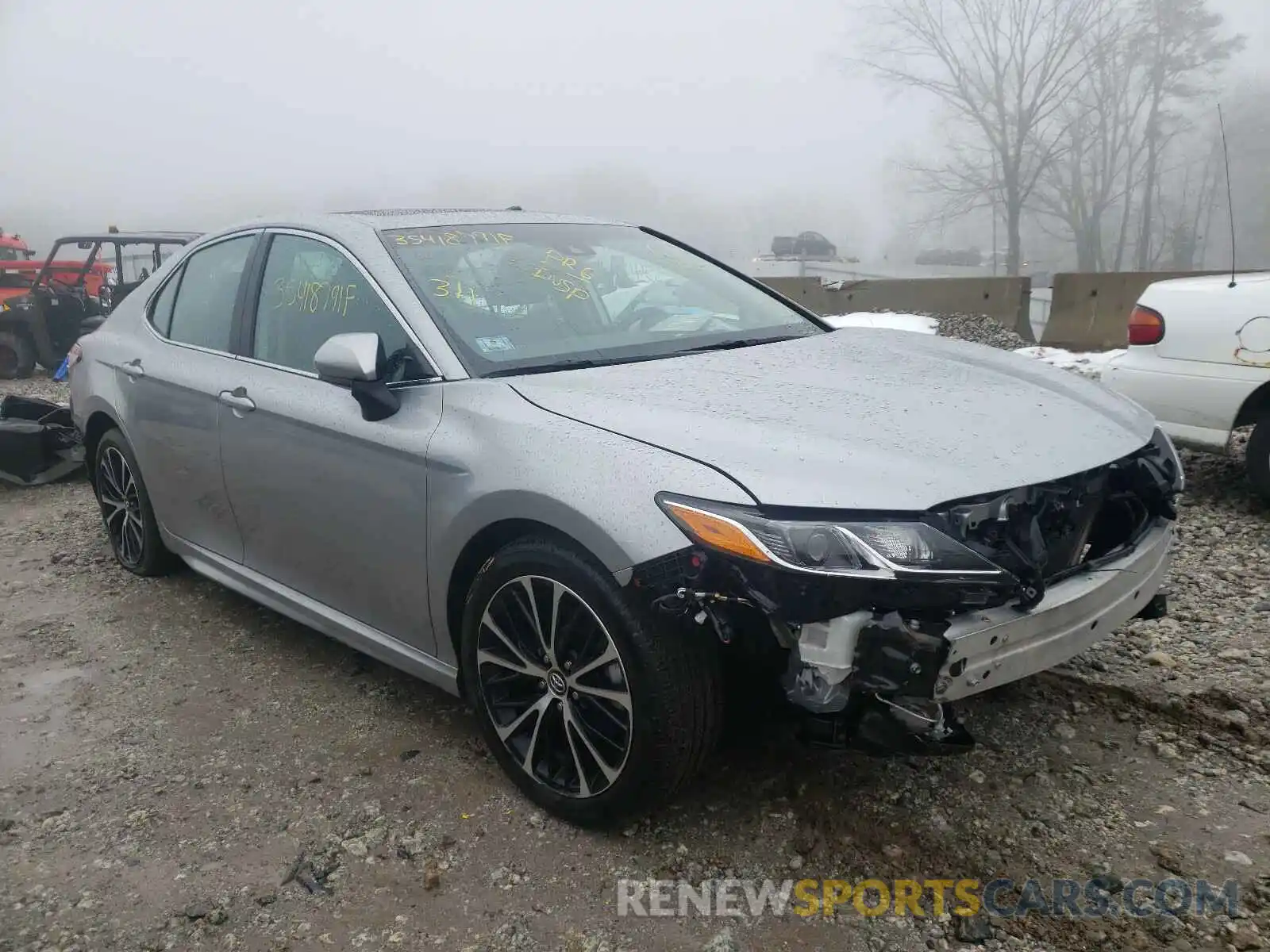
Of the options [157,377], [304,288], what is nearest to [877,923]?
[304,288]

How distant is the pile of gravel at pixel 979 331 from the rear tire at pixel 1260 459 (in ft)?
16.3

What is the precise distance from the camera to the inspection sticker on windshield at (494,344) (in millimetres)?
2955

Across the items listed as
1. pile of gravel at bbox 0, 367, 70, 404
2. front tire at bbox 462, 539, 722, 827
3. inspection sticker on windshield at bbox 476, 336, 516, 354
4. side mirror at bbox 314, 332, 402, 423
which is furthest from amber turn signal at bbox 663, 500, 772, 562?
pile of gravel at bbox 0, 367, 70, 404

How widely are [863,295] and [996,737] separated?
974 cm

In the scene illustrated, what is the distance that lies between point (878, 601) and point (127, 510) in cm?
388

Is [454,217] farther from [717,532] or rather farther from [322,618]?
[717,532]

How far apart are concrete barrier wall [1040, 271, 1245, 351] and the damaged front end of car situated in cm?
867

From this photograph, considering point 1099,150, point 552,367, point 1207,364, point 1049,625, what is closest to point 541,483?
point 552,367

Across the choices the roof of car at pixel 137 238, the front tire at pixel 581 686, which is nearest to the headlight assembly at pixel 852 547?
the front tire at pixel 581 686

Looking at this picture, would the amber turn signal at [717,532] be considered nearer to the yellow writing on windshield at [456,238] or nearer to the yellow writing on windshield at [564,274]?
the yellow writing on windshield at [564,274]

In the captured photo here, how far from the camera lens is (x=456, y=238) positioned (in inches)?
135

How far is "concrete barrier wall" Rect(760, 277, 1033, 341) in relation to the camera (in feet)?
34.8

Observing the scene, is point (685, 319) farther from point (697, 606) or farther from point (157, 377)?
point (157, 377)

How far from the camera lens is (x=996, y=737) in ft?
9.96
